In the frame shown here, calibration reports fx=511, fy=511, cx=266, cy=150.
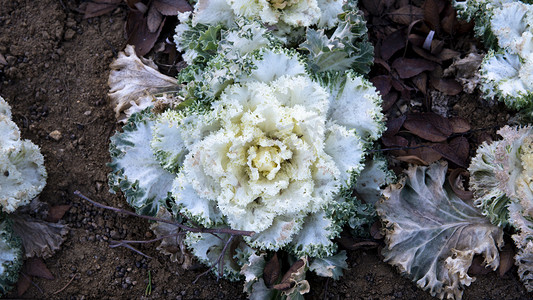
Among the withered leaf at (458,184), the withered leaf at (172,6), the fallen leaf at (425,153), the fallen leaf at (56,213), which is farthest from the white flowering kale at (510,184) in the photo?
the fallen leaf at (56,213)

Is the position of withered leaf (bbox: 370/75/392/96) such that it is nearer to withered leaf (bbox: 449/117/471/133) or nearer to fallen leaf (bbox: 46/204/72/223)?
withered leaf (bbox: 449/117/471/133)

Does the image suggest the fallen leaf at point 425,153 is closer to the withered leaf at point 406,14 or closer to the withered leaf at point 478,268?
the withered leaf at point 478,268

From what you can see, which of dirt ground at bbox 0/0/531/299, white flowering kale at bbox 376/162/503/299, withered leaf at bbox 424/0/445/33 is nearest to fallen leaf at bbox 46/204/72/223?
dirt ground at bbox 0/0/531/299

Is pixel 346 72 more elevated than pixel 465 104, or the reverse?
pixel 346 72

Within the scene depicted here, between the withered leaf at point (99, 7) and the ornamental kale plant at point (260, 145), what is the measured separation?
0.73 metres

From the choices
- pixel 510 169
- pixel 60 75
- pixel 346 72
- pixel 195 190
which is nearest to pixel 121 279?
pixel 195 190

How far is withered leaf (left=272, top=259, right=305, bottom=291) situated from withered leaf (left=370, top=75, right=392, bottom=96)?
3.22 ft

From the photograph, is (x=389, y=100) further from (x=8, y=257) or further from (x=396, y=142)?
(x=8, y=257)

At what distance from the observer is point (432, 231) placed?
8.05ft

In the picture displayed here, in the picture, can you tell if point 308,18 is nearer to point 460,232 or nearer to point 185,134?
point 185,134

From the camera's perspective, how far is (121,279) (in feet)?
8.61

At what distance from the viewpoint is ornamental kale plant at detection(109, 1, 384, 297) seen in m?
2.13

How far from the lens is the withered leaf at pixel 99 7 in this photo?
2912mm

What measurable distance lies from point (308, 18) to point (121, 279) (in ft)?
5.26
